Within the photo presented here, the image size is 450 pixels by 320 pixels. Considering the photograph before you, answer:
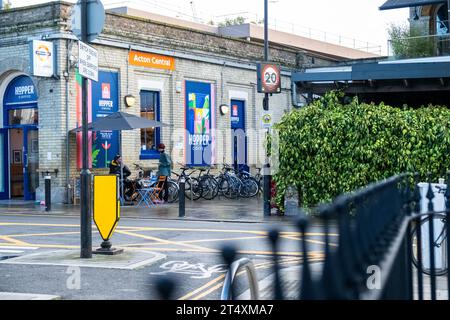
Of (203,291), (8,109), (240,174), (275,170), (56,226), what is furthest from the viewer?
(240,174)

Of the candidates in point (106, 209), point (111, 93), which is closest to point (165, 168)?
point (111, 93)

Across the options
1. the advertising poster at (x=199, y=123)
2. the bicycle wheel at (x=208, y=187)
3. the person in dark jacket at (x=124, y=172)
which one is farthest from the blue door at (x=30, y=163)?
the advertising poster at (x=199, y=123)

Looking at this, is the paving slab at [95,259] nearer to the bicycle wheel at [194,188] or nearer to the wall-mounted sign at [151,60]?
the bicycle wheel at [194,188]

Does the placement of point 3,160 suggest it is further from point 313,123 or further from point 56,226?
point 313,123

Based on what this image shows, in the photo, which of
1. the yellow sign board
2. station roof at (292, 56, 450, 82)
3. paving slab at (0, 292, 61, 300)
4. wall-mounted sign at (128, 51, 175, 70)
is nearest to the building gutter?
wall-mounted sign at (128, 51, 175, 70)

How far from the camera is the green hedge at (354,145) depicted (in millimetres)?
14797

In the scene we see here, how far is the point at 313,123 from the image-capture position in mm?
15969

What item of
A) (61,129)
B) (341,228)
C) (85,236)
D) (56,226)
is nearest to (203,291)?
(85,236)

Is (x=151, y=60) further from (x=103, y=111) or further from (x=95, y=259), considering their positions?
(x=95, y=259)

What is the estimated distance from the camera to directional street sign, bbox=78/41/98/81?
10.2m

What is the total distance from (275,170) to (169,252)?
6131 millimetres

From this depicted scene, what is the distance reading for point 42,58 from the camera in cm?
2214

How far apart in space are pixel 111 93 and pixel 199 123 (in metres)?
4.90

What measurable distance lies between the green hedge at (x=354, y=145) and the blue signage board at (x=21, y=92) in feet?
35.6
